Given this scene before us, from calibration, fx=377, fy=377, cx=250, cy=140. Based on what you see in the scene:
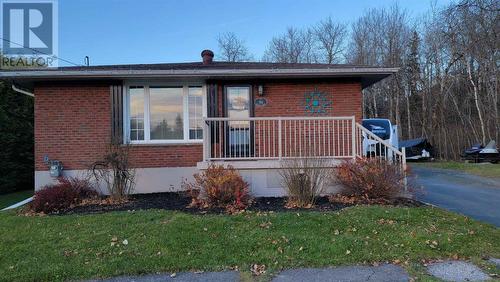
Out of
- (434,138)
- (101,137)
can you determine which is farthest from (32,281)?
(434,138)

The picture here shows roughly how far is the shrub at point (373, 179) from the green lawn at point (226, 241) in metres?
0.89

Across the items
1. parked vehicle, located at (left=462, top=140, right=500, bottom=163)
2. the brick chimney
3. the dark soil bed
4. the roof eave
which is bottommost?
the dark soil bed

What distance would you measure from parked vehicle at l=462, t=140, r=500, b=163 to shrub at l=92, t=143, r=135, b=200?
18.3m

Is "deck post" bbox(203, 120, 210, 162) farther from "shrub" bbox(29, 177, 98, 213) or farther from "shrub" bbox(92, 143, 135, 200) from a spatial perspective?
"shrub" bbox(29, 177, 98, 213)

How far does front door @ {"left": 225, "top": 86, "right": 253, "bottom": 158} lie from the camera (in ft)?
32.4

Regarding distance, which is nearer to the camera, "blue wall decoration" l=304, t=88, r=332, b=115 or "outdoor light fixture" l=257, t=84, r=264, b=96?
"outdoor light fixture" l=257, t=84, r=264, b=96

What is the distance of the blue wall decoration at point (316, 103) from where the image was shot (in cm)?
1009

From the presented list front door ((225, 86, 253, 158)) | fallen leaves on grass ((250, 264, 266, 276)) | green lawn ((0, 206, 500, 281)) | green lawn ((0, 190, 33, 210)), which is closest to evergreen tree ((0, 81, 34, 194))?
green lawn ((0, 190, 33, 210))

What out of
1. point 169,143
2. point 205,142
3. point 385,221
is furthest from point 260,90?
point 385,221

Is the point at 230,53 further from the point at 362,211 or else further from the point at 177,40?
the point at 362,211

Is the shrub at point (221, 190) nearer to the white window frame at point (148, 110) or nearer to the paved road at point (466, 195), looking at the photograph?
the white window frame at point (148, 110)

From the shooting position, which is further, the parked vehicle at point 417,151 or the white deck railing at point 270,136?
the parked vehicle at point 417,151

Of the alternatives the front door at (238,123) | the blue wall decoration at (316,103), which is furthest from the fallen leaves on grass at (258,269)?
the blue wall decoration at (316,103)

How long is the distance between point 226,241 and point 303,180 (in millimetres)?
2724
